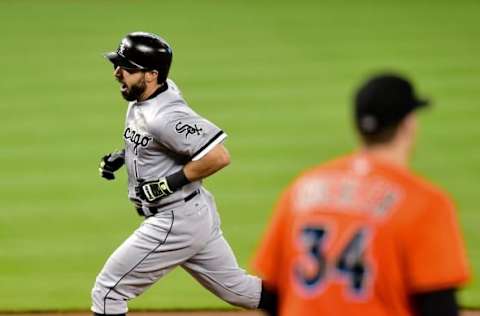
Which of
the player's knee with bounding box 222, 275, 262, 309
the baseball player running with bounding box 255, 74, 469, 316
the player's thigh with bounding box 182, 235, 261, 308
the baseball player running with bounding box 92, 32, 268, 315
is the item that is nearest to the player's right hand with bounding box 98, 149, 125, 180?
the baseball player running with bounding box 92, 32, 268, 315

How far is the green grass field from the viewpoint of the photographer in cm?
946

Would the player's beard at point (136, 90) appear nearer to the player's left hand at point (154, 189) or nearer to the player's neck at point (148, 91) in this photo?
the player's neck at point (148, 91)

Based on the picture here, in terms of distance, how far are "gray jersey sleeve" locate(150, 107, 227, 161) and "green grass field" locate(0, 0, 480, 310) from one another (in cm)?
220

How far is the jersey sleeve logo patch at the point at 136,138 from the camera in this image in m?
6.20

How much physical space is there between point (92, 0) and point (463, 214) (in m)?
13.6

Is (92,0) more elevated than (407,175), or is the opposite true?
(92,0)

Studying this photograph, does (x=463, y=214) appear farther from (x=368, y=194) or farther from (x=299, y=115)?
(x=368, y=194)

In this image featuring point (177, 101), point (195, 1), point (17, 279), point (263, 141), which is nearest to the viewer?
point (177, 101)

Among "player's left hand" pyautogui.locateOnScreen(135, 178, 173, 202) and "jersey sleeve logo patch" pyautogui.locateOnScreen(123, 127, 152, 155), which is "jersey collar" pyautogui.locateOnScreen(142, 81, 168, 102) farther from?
"player's left hand" pyautogui.locateOnScreen(135, 178, 173, 202)

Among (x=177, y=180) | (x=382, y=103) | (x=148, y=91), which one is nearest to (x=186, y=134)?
(x=177, y=180)

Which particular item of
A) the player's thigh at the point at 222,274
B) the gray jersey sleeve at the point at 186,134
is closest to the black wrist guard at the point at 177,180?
the gray jersey sleeve at the point at 186,134

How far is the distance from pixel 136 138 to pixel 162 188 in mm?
296

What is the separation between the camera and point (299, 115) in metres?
14.3

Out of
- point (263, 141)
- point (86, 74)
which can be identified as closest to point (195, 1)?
point (86, 74)
